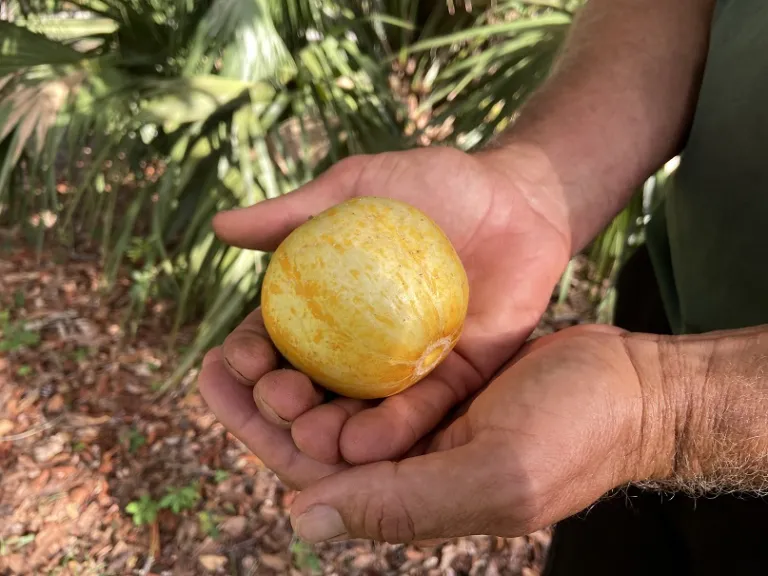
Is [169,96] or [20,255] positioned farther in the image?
[20,255]

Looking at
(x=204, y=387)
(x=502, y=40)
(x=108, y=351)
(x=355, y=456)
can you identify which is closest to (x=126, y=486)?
(x=108, y=351)

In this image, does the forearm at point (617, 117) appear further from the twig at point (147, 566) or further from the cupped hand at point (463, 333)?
the twig at point (147, 566)

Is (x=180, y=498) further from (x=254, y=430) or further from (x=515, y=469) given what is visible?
(x=515, y=469)

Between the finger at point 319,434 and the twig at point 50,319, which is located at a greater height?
the finger at point 319,434

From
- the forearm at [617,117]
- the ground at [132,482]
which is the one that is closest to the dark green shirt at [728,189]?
the forearm at [617,117]

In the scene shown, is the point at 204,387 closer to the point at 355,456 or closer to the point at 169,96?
the point at 355,456

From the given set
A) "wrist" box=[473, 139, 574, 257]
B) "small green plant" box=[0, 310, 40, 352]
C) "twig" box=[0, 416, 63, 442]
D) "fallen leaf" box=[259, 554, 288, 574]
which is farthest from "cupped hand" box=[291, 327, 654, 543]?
"small green plant" box=[0, 310, 40, 352]

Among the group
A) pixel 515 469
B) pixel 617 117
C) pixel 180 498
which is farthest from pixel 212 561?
pixel 617 117
